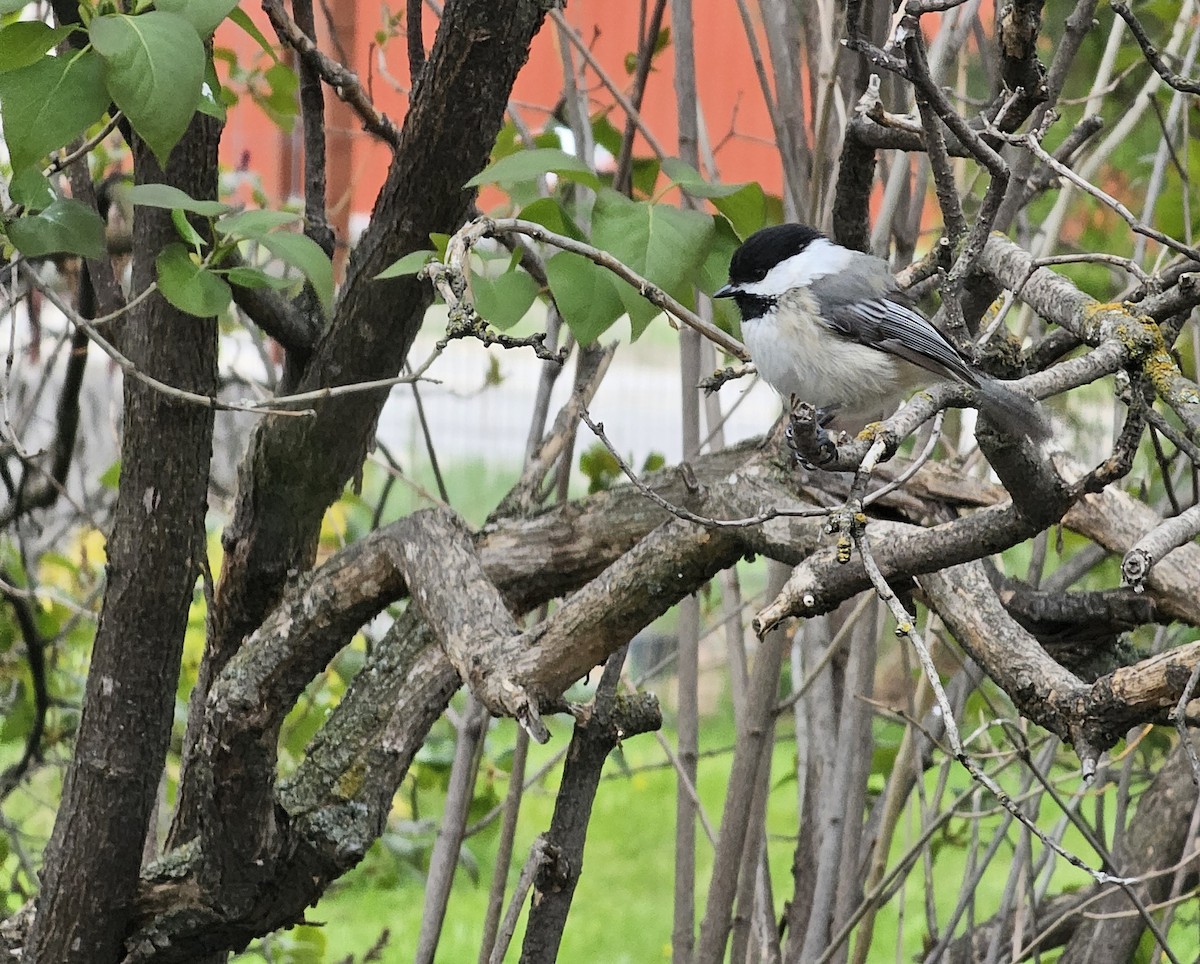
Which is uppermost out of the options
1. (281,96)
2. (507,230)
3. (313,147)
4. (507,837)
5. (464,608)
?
(281,96)

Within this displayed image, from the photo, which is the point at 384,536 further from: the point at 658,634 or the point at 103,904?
the point at 658,634

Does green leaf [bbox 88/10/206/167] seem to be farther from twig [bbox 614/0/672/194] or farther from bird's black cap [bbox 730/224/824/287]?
twig [bbox 614/0/672/194]

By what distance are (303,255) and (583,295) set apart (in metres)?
0.23

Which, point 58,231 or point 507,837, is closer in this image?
point 58,231

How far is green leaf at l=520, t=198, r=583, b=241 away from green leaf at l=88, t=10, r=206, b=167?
26 cm

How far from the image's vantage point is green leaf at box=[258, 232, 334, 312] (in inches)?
36.6

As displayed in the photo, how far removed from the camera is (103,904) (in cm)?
116

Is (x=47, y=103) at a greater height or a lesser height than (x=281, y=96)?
lesser

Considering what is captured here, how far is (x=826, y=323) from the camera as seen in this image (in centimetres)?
117

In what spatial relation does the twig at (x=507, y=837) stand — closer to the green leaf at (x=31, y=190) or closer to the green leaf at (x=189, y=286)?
the green leaf at (x=189, y=286)

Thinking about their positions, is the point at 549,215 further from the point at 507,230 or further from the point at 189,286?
the point at 189,286

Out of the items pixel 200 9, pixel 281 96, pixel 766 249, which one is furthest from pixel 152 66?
pixel 281 96

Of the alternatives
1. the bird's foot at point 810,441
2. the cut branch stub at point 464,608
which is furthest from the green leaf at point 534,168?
the cut branch stub at point 464,608

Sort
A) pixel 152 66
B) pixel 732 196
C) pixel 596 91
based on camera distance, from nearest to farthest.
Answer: pixel 152 66 → pixel 732 196 → pixel 596 91
